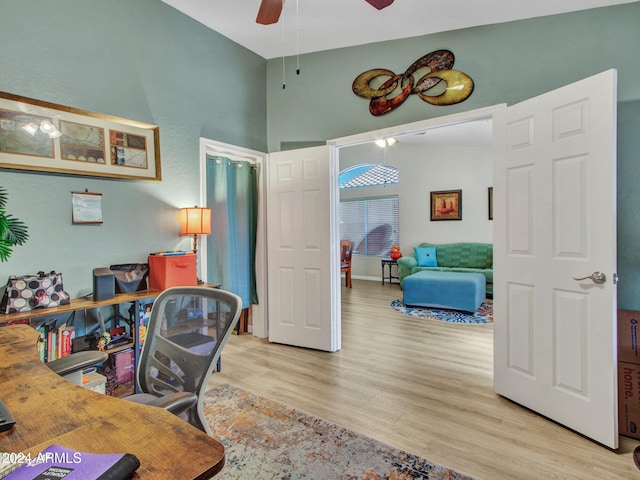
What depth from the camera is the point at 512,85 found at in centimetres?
260

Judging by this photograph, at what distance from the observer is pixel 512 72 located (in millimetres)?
2607

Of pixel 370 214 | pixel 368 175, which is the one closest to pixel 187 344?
pixel 370 214

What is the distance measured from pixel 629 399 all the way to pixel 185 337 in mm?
2538

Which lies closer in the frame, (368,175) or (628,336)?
(628,336)

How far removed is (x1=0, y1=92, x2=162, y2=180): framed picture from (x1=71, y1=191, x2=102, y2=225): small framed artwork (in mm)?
155

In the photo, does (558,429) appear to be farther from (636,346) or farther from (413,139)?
(413,139)

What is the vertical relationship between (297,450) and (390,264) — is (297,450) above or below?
below

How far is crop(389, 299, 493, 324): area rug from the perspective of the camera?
15.4 feet

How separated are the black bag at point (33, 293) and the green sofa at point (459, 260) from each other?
5.11 metres

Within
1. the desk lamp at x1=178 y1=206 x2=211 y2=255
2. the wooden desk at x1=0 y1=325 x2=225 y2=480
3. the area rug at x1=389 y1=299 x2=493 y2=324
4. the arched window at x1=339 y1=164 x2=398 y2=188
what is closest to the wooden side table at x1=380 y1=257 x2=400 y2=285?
the arched window at x1=339 y1=164 x2=398 y2=188

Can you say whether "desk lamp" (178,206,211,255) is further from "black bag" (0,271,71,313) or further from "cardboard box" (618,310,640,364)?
"cardboard box" (618,310,640,364)

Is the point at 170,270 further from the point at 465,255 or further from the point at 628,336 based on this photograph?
the point at 465,255

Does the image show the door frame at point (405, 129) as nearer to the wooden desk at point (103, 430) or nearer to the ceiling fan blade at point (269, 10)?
the ceiling fan blade at point (269, 10)

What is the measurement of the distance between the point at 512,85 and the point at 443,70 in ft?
1.86
